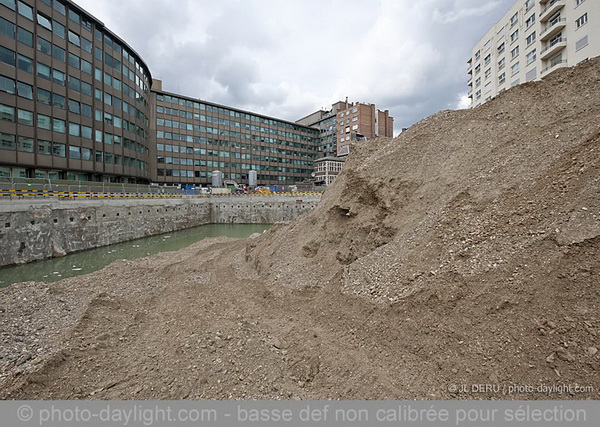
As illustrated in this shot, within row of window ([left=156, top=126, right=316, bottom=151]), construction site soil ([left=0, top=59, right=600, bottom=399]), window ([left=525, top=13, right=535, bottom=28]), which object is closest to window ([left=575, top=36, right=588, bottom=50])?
window ([left=525, top=13, right=535, bottom=28])

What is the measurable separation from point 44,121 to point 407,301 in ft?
139

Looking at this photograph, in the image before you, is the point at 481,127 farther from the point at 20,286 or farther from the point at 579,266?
the point at 20,286

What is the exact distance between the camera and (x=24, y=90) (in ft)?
94.9

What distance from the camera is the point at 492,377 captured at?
392cm

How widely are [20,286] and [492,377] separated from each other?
1386cm

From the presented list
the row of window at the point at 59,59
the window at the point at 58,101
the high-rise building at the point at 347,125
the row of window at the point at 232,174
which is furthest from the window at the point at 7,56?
the high-rise building at the point at 347,125

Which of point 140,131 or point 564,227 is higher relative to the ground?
point 140,131

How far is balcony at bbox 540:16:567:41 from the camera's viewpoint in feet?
101

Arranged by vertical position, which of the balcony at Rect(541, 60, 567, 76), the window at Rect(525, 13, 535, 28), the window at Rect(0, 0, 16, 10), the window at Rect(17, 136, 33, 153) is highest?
the window at Rect(525, 13, 535, 28)

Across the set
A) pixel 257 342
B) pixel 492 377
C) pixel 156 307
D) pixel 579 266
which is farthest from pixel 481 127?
pixel 156 307

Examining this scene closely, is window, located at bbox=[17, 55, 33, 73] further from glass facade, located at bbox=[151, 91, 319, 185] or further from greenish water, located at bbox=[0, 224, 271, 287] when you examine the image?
glass facade, located at bbox=[151, 91, 319, 185]

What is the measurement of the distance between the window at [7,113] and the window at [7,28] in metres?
7.19

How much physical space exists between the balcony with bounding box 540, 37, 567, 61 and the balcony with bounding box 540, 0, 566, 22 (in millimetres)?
2972

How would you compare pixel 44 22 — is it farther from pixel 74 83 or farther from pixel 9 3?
pixel 74 83
